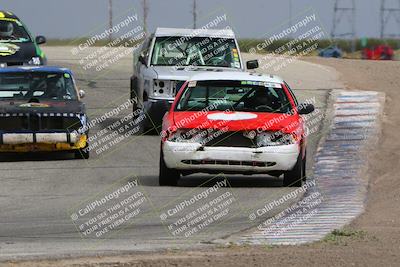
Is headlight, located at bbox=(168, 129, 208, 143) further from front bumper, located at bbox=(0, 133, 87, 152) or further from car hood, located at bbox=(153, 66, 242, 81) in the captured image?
car hood, located at bbox=(153, 66, 242, 81)

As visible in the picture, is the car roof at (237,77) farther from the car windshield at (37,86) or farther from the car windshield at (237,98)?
the car windshield at (37,86)

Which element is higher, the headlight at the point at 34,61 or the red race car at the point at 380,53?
the headlight at the point at 34,61

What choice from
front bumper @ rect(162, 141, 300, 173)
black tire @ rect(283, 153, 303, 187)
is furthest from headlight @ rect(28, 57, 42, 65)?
black tire @ rect(283, 153, 303, 187)

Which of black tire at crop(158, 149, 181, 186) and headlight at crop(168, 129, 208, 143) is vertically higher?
headlight at crop(168, 129, 208, 143)

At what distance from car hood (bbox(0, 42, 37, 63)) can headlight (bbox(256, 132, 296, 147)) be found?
9.90m

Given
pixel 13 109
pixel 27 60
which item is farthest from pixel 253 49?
pixel 13 109

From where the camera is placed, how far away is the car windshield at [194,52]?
21.4 meters

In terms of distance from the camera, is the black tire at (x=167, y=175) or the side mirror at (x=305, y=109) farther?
the side mirror at (x=305, y=109)

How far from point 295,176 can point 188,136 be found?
1.38 m

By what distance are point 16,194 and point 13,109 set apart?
3508mm

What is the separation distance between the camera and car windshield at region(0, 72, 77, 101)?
18469 mm

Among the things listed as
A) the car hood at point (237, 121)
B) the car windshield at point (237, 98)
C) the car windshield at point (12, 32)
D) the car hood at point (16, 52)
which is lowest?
the car hood at point (16, 52)

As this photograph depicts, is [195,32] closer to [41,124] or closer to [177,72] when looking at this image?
[177,72]

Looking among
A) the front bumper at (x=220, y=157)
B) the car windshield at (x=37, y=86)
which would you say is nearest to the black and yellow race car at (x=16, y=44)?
the car windshield at (x=37, y=86)
